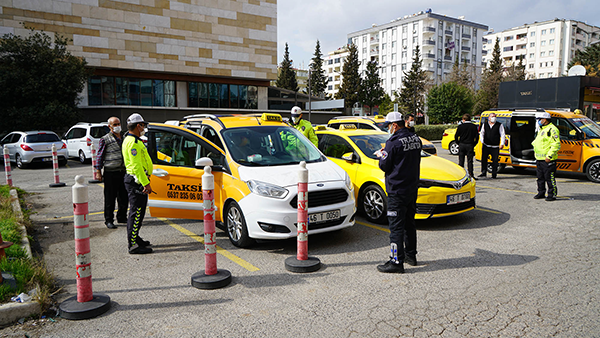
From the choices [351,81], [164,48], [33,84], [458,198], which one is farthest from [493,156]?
[351,81]

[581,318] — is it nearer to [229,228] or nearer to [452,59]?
[229,228]

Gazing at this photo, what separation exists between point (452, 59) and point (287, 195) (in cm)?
10101

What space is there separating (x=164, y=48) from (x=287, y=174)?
30.4 metres

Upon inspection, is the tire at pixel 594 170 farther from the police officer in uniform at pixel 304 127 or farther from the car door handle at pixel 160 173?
the car door handle at pixel 160 173

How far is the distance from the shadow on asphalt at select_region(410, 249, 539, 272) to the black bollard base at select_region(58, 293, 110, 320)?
3.49 meters

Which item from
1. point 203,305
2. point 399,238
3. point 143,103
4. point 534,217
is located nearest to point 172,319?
point 203,305

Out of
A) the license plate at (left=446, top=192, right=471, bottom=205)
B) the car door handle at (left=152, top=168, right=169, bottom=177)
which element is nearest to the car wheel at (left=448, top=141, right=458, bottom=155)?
the license plate at (left=446, top=192, right=471, bottom=205)

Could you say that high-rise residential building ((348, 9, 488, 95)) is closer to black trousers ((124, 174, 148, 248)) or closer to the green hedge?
the green hedge

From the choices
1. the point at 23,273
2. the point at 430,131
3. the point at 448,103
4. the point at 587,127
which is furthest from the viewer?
the point at 448,103

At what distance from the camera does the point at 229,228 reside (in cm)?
604

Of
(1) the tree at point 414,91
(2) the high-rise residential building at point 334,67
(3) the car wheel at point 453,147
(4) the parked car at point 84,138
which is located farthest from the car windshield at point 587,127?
(2) the high-rise residential building at point 334,67

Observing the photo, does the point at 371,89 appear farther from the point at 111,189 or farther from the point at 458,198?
the point at 111,189

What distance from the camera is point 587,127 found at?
12.0 m

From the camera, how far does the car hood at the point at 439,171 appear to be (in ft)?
23.2
